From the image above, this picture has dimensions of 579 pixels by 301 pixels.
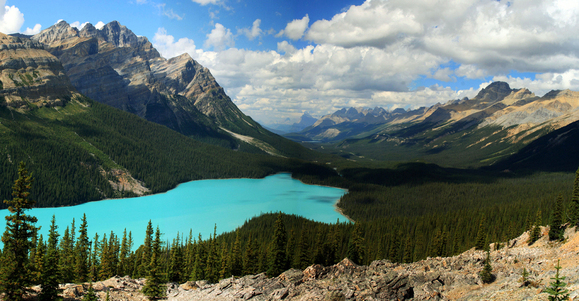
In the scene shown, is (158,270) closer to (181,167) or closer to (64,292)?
(64,292)

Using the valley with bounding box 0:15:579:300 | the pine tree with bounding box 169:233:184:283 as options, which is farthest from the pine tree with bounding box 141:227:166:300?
the pine tree with bounding box 169:233:184:283

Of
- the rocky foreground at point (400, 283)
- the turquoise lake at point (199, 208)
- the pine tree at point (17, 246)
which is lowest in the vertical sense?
the turquoise lake at point (199, 208)

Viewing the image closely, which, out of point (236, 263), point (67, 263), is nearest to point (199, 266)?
point (236, 263)

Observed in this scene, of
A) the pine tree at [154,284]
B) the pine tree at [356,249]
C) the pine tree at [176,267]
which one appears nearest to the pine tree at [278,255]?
the pine tree at [356,249]

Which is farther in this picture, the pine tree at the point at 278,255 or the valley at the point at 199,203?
the valley at the point at 199,203

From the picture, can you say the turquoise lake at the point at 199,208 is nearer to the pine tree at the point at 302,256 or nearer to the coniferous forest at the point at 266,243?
the coniferous forest at the point at 266,243

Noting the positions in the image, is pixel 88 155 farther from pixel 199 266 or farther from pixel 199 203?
pixel 199 266

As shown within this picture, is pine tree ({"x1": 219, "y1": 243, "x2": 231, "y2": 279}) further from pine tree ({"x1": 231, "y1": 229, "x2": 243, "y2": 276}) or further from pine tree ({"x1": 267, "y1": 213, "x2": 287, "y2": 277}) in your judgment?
pine tree ({"x1": 267, "y1": 213, "x2": 287, "y2": 277})
